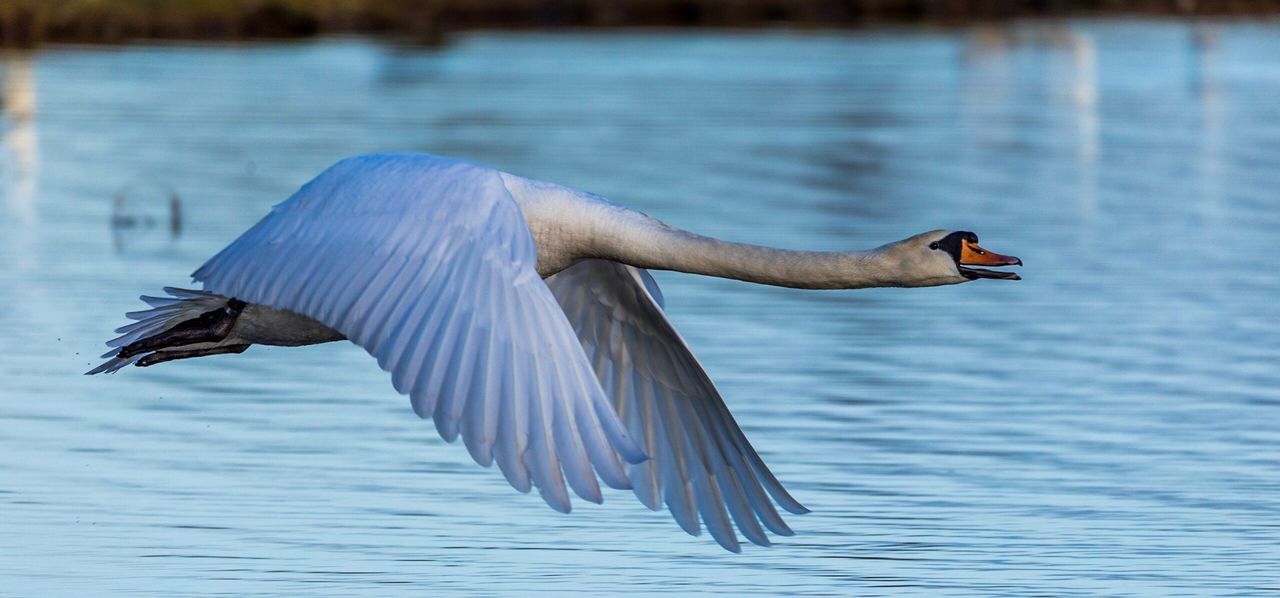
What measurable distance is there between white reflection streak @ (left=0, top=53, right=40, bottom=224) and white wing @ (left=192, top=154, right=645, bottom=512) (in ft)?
42.2

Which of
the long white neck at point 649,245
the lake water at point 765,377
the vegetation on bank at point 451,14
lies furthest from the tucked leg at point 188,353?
the vegetation on bank at point 451,14

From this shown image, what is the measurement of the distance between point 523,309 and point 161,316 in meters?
2.62

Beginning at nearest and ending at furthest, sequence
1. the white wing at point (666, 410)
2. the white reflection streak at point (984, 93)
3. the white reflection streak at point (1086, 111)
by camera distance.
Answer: the white wing at point (666, 410)
the white reflection streak at point (1086, 111)
the white reflection streak at point (984, 93)

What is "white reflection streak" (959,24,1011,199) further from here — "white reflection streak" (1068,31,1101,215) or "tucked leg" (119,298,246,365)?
"tucked leg" (119,298,246,365)

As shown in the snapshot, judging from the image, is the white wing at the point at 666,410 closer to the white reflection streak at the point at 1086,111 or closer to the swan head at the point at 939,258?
the swan head at the point at 939,258

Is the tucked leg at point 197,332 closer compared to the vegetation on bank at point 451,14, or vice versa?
the tucked leg at point 197,332

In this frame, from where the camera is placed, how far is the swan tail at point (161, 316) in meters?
9.54

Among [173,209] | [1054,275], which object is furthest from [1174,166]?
[173,209]

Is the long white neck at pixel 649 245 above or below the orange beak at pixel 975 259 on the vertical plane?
below

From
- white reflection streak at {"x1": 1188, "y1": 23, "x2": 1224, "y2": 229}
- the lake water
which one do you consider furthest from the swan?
white reflection streak at {"x1": 1188, "y1": 23, "x2": 1224, "y2": 229}

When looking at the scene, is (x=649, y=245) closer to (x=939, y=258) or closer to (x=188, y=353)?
(x=939, y=258)

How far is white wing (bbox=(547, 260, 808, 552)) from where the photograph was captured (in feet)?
29.6

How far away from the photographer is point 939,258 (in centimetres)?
840

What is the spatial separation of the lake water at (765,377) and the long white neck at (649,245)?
117cm
